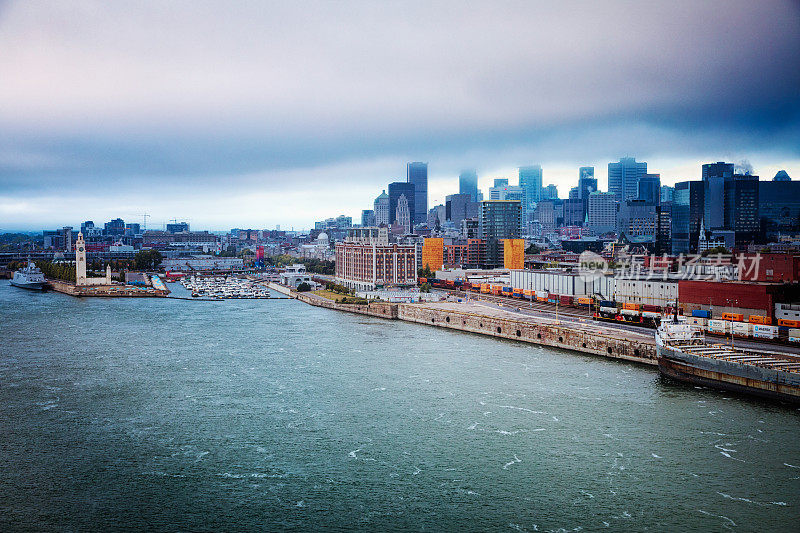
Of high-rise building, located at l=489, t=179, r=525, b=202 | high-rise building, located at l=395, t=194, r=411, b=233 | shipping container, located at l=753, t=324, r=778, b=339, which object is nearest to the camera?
shipping container, located at l=753, t=324, r=778, b=339

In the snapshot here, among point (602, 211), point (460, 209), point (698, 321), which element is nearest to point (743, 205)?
point (602, 211)

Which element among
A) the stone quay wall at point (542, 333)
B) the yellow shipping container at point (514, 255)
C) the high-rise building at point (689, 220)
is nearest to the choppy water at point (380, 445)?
the stone quay wall at point (542, 333)

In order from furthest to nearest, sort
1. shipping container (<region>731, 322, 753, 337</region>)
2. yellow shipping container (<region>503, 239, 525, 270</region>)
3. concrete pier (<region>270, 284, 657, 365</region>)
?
yellow shipping container (<region>503, 239, 525, 270</region>), shipping container (<region>731, 322, 753, 337</region>), concrete pier (<region>270, 284, 657, 365</region>)

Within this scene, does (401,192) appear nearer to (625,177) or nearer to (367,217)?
(367,217)

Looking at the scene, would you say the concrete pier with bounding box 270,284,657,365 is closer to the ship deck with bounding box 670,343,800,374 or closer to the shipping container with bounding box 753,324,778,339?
the ship deck with bounding box 670,343,800,374

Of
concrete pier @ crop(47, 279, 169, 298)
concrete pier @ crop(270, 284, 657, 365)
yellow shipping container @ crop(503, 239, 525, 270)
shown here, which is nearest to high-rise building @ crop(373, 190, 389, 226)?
yellow shipping container @ crop(503, 239, 525, 270)

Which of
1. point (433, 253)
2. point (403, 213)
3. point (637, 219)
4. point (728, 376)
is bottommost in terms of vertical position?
point (728, 376)

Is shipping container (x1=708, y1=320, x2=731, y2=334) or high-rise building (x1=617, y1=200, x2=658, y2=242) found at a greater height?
high-rise building (x1=617, y1=200, x2=658, y2=242)

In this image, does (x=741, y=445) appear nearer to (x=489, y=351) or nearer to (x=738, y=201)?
(x=489, y=351)
